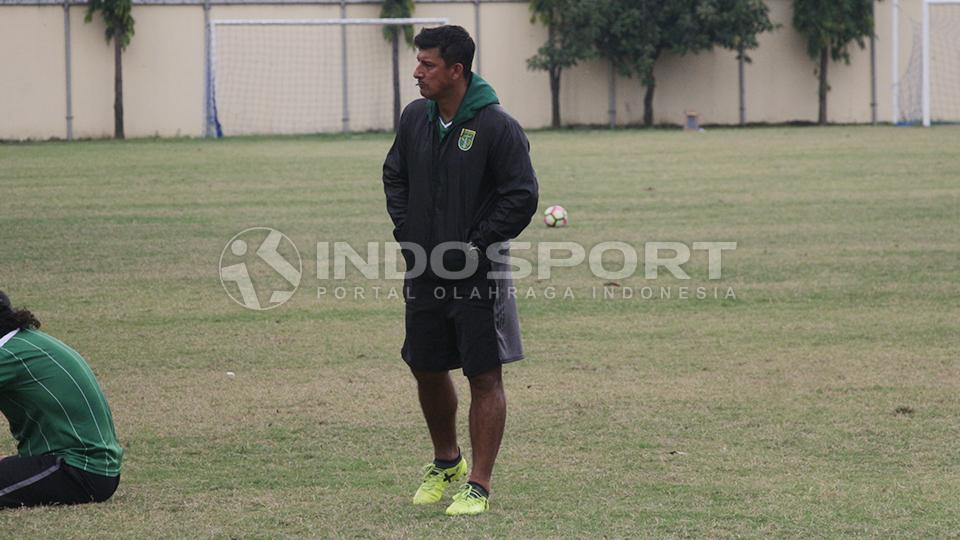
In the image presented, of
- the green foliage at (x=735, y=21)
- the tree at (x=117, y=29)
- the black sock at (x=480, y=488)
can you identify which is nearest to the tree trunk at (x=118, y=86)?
the tree at (x=117, y=29)

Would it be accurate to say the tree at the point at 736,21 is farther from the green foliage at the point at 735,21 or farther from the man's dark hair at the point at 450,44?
the man's dark hair at the point at 450,44

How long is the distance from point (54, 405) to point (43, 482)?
1.09ft

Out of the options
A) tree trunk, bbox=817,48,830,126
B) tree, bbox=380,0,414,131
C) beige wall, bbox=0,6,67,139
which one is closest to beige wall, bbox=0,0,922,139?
beige wall, bbox=0,6,67,139

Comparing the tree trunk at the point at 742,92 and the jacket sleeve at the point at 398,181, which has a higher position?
the tree trunk at the point at 742,92

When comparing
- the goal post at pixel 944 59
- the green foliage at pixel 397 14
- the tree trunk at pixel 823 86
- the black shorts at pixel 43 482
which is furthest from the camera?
the tree trunk at pixel 823 86

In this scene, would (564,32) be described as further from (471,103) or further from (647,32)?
(471,103)

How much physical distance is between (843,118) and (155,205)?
85.7 ft

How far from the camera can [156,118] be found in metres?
34.4

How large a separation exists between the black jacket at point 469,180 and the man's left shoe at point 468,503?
1050 mm

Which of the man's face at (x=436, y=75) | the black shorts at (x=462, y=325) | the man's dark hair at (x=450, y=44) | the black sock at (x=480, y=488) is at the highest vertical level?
the man's dark hair at (x=450, y=44)

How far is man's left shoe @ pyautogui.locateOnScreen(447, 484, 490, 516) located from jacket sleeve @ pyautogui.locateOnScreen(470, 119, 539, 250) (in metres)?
1.05

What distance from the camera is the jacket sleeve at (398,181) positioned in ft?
19.4

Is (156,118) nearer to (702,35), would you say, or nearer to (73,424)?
(702,35)

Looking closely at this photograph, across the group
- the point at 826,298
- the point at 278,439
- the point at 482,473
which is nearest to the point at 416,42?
the point at 482,473
